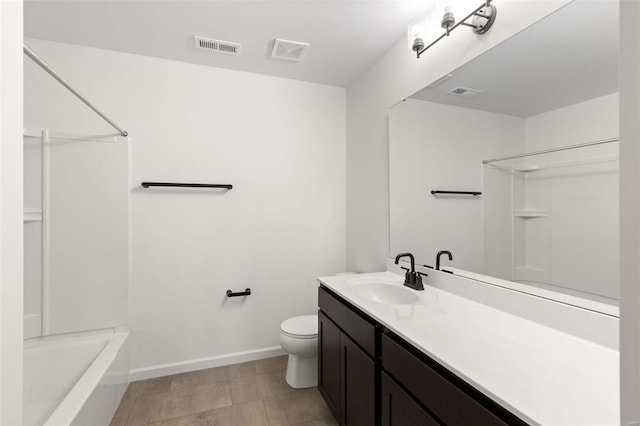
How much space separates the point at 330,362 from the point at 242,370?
0.99 meters

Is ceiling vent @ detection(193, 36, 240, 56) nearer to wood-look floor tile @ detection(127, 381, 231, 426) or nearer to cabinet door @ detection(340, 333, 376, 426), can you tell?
cabinet door @ detection(340, 333, 376, 426)

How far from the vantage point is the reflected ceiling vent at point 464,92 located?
156cm

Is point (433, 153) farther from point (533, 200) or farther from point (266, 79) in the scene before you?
point (266, 79)

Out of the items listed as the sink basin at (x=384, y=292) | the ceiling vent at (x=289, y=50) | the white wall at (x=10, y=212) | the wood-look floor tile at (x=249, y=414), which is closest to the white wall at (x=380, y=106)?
the sink basin at (x=384, y=292)

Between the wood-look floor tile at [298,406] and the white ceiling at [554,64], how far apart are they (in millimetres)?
1967

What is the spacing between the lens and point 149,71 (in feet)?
7.46

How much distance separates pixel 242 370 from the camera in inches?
94.0

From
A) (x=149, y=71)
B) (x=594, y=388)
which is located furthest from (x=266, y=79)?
(x=594, y=388)

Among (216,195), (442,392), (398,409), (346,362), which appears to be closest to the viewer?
(442,392)

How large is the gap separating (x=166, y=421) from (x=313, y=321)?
1.08 metres

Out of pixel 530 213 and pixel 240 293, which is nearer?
pixel 530 213

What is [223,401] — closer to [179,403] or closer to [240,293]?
[179,403]

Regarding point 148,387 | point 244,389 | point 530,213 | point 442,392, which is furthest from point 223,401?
point 530,213

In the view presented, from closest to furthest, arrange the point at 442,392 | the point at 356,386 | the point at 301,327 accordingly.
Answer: the point at 442,392
the point at 356,386
the point at 301,327
